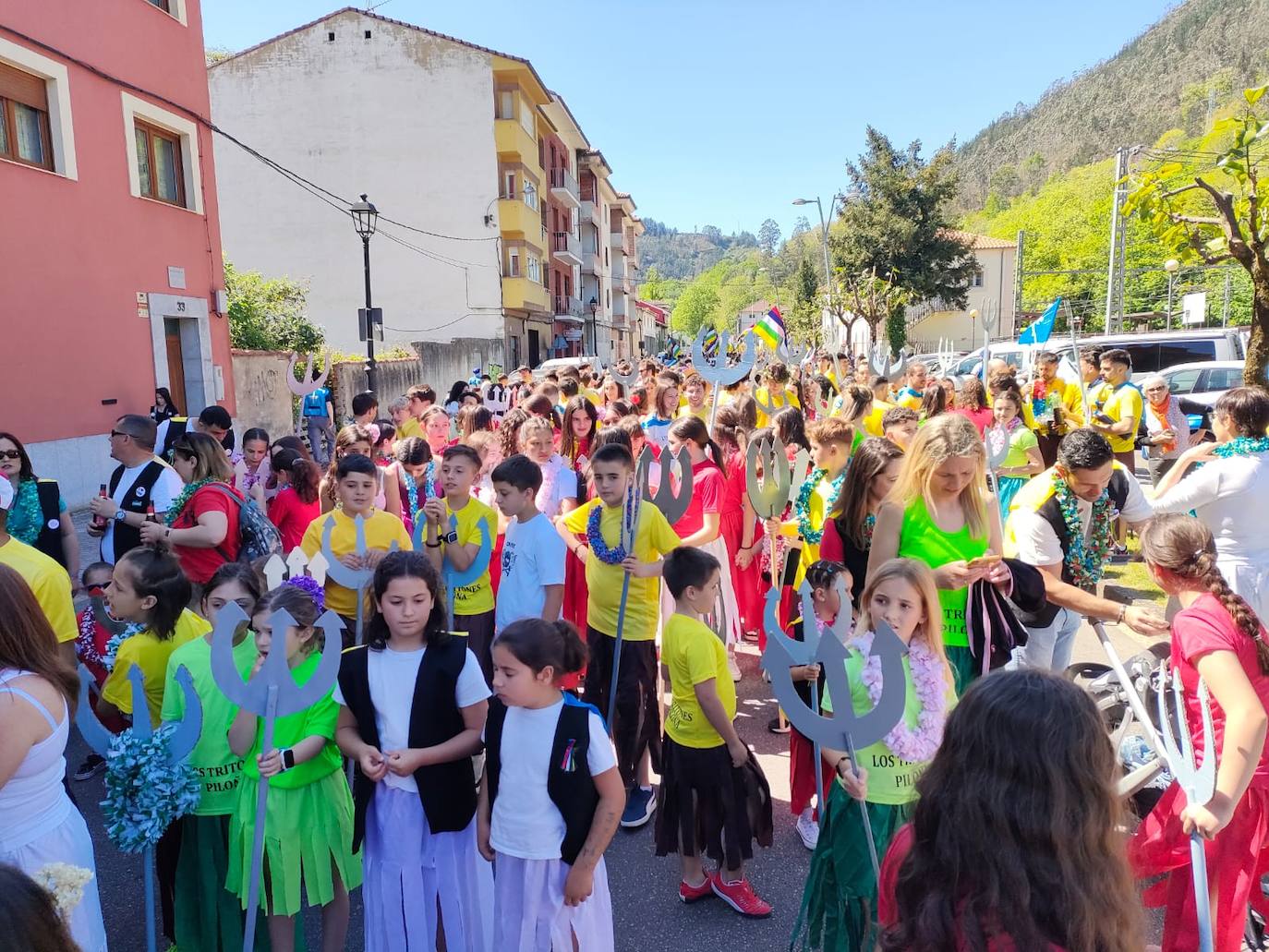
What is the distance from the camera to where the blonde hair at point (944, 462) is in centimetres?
329

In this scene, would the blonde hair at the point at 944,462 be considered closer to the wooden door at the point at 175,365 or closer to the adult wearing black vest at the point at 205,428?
the adult wearing black vest at the point at 205,428

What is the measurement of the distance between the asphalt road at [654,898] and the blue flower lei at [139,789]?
102 cm

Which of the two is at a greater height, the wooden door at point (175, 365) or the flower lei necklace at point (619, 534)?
the wooden door at point (175, 365)

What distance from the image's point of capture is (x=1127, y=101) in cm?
11438

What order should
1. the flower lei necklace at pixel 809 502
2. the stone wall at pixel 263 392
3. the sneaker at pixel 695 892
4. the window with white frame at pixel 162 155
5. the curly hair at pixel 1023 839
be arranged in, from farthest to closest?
the stone wall at pixel 263 392 < the window with white frame at pixel 162 155 < the flower lei necklace at pixel 809 502 < the sneaker at pixel 695 892 < the curly hair at pixel 1023 839

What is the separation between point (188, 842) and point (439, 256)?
27128 millimetres

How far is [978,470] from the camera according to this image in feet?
11.1

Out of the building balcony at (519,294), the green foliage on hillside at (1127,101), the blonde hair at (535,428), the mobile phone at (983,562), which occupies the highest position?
the green foliage on hillside at (1127,101)

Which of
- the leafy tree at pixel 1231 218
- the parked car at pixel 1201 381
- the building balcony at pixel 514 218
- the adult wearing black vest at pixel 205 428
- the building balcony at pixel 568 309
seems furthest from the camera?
the building balcony at pixel 568 309

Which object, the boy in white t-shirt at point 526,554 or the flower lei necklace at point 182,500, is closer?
the boy in white t-shirt at point 526,554

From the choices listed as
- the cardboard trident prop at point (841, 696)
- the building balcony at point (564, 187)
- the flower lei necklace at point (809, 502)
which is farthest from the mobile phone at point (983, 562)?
the building balcony at point (564, 187)

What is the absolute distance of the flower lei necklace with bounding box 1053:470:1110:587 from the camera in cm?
354

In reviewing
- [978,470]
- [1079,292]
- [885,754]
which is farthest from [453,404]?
[1079,292]

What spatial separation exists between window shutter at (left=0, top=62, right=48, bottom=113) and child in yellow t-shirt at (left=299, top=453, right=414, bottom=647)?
9900mm
